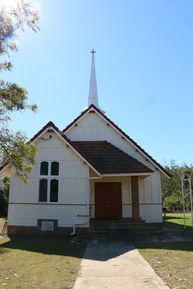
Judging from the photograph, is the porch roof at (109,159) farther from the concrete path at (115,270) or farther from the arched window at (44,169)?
the concrete path at (115,270)

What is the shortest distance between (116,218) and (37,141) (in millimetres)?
6736

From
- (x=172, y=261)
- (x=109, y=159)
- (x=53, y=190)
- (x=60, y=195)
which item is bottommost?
(x=172, y=261)

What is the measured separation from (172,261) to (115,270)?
2.24 metres

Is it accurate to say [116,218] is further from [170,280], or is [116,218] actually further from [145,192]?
[170,280]

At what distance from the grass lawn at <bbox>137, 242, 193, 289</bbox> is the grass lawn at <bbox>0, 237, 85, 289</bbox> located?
2431 millimetres

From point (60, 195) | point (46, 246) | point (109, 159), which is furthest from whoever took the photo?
point (109, 159)

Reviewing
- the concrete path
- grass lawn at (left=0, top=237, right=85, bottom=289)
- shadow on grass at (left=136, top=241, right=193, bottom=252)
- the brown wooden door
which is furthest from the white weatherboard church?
the concrete path

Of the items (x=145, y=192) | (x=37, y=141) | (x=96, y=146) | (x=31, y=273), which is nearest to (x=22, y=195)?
(x=37, y=141)

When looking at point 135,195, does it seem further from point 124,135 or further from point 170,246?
point 170,246

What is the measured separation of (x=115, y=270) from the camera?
1110cm

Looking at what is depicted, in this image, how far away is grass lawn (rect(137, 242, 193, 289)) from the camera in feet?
31.0

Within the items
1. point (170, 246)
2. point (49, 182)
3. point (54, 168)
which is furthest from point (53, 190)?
point (170, 246)

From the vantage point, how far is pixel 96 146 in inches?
940

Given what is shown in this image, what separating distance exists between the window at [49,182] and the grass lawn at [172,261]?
6198 mm
